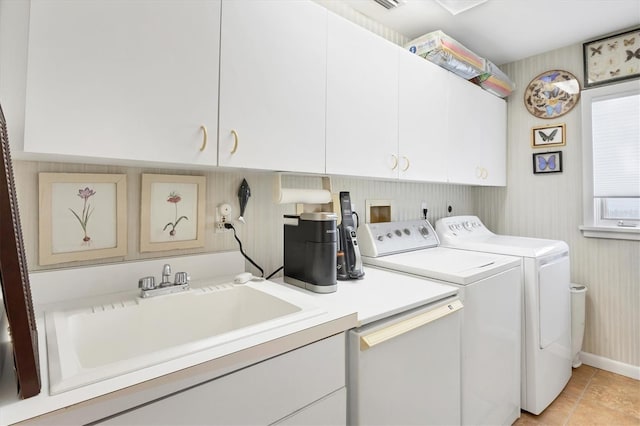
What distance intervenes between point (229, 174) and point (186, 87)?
0.53 metres

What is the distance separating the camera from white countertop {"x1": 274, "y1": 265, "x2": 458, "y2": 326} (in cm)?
119

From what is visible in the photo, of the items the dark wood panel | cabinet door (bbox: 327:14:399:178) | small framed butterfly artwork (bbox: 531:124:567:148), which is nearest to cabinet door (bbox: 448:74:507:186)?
small framed butterfly artwork (bbox: 531:124:567:148)

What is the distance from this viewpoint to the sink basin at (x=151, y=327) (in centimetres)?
73

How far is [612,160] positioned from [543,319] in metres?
1.47

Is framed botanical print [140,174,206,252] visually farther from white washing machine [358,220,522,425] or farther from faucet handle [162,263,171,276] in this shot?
white washing machine [358,220,522,425]

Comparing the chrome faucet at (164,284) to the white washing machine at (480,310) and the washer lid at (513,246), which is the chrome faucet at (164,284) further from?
the washer lid at (513,246)

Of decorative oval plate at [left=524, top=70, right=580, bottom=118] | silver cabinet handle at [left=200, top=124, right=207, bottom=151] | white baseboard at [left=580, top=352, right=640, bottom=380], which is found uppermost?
decorative oval plate at [left=524, top=70, right=580, bottom=118]

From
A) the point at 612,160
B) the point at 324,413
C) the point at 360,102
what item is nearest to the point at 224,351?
the point at 324,413

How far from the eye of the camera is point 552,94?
275 centimetres

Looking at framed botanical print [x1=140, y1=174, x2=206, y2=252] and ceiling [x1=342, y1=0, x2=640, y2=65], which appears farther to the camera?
ceiling [x1=342, y1=0, x2=640, y2=65]

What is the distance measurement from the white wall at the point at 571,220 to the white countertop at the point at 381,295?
1.87 m

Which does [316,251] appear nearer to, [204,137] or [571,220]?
[204,137]

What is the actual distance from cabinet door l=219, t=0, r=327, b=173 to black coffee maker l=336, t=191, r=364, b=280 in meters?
0.33

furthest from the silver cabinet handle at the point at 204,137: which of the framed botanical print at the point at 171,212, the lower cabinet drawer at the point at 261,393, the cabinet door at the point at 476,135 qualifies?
the cabinet door at the point at 476,135
